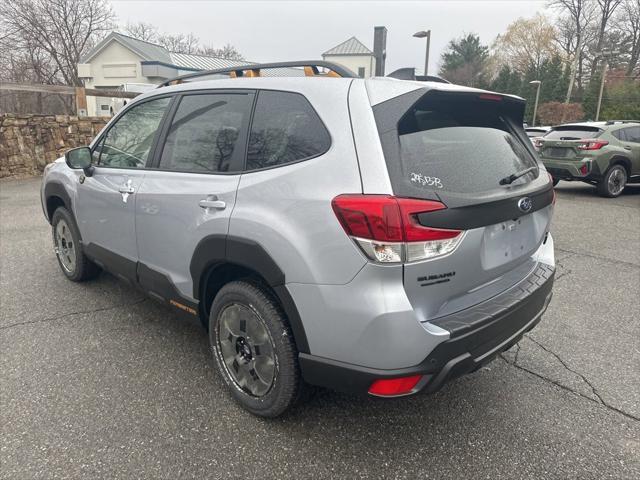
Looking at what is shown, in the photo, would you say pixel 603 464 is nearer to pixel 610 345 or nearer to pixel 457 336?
pixel 457 336

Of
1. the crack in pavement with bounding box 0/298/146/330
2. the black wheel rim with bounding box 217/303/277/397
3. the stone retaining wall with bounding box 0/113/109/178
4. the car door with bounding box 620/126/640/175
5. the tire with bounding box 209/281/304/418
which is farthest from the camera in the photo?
the stone retaining wall with bounding box 0/113/109/178

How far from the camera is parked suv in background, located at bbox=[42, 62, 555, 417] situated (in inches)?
71.1

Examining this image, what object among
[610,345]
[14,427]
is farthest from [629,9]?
[14,427]

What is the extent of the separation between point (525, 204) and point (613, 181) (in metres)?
9.39

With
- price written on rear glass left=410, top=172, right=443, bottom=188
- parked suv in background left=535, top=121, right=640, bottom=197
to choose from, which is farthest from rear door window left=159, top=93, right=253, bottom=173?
parked suv in background left=535, top=121, right=640, bottom=197

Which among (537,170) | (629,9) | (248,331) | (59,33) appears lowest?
(248,331)

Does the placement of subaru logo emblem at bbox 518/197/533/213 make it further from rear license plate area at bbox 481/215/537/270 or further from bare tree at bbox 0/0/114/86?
bare tree at bbox 0/0/114/86

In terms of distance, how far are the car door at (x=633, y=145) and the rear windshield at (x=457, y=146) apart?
361 inches

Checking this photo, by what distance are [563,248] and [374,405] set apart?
442cm

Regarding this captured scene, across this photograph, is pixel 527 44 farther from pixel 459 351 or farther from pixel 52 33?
pixel 459 351

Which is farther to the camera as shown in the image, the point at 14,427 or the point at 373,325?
the point at 14,427

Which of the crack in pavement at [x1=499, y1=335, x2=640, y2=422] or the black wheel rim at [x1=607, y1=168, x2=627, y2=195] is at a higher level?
the black wheel rim at [x1=607, y1=168, x2=627, y2=195]

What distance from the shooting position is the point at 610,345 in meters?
3.25

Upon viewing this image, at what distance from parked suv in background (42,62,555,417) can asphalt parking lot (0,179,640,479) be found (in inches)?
11.0
